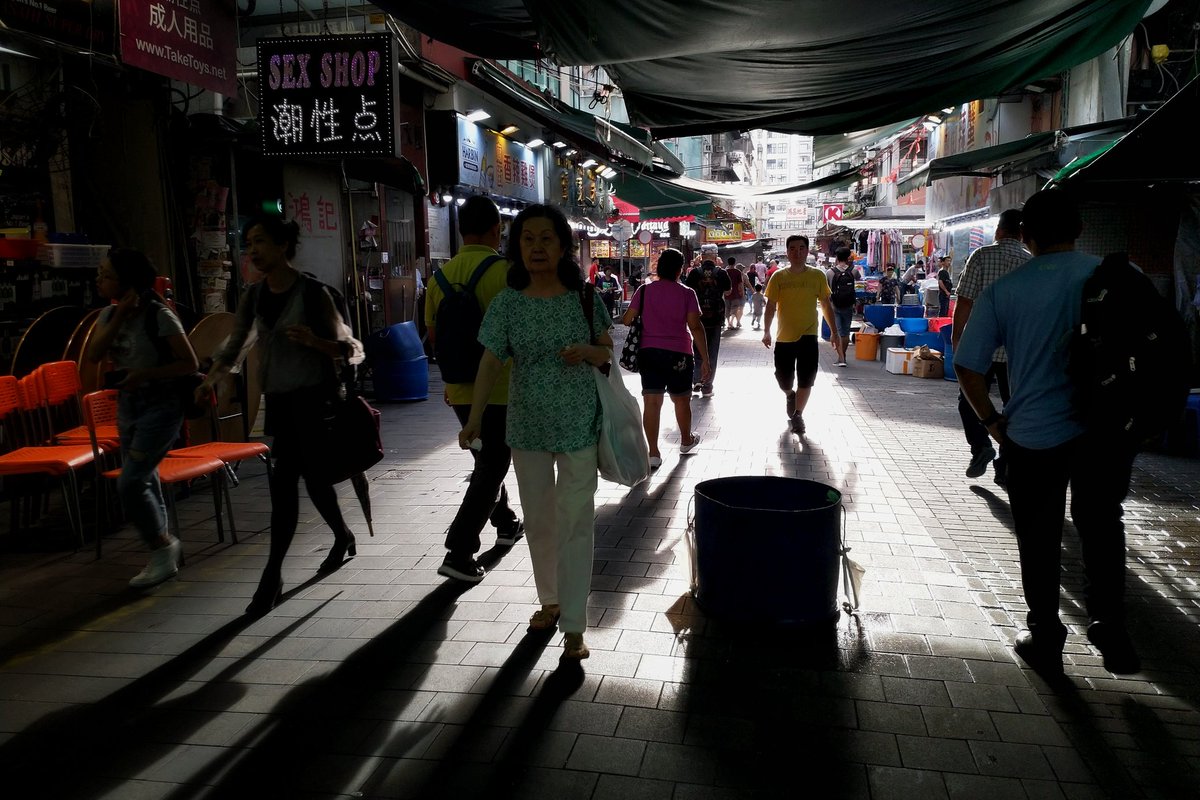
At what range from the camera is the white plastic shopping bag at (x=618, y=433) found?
3.69 metres

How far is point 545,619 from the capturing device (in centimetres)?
400

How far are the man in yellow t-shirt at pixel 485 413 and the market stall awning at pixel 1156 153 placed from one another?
420cm

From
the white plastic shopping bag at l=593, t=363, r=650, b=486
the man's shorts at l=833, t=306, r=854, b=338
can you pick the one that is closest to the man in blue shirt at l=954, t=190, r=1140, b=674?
the white plastic shopping bag at l=593, t=363, r=650, b=486

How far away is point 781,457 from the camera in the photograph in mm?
7727

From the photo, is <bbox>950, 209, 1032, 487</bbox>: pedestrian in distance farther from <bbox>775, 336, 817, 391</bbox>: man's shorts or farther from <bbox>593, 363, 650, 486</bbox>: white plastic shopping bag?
<bbox>593, 363, 650, 486</bbox>: white plastic shopping bag

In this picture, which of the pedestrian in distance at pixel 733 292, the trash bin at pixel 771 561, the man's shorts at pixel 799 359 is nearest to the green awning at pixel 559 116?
the man's shorts at pixel 799 359

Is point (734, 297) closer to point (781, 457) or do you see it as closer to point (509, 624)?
point (781, 457)

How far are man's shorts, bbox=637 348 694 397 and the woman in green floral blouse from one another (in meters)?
3.68

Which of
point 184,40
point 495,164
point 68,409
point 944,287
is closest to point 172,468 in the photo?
point 68,409

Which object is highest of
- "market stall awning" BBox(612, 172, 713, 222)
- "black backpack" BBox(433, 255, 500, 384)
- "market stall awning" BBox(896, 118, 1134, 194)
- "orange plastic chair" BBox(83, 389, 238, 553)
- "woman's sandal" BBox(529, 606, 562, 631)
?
"market stall awning" BBox(612, 172, 713, 222)

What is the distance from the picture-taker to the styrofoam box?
1354cm

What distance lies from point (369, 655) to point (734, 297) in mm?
18206

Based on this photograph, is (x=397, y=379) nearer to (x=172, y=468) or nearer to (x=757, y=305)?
(x=172, y=468)

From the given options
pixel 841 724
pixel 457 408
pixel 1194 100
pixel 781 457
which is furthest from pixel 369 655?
pixel 1194 100
